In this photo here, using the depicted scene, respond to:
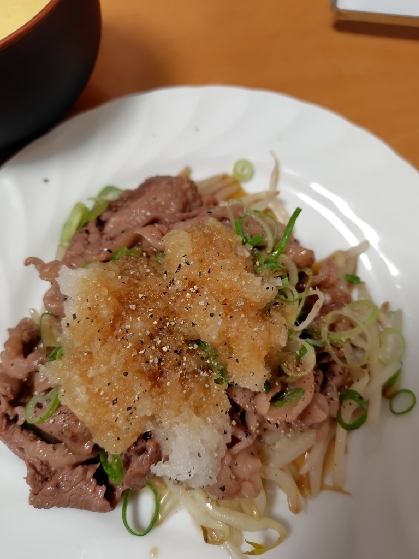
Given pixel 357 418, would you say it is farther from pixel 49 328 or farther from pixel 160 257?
pixel 49 328

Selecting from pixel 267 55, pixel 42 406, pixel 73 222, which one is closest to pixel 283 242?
pixel 73 222

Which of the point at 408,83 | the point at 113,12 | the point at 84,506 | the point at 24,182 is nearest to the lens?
the point at 84,506

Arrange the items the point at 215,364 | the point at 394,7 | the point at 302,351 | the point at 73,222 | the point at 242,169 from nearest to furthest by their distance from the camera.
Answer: the point at 215,364
the point at 302,351
the point at 73,222
the point at 242,169
the point at 394,7

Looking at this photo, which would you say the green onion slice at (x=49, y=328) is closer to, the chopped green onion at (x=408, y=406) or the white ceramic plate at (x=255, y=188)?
the white ceramic plate at (x=255, y=188)

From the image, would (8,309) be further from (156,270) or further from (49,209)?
(156,270)

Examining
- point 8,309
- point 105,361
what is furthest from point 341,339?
point 8,309

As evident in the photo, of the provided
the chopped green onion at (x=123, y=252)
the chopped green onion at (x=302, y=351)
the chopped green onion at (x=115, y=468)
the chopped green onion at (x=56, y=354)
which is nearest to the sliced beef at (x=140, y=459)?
the chopped green onion at (x=115, y=468)

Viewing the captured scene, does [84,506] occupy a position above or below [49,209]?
below
